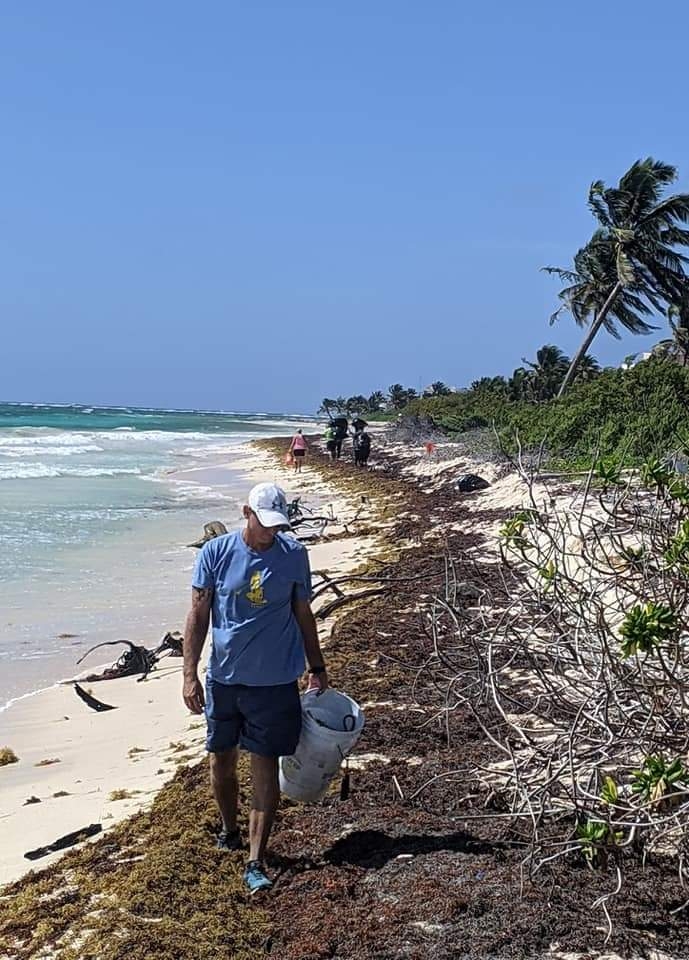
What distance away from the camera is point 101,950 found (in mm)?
3318

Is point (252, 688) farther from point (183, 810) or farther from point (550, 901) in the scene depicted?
point (550, 901)

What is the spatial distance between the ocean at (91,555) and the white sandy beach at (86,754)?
0.60m

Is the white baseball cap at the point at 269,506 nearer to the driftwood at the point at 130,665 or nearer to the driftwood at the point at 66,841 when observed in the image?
the driftwood at the point at 66,841

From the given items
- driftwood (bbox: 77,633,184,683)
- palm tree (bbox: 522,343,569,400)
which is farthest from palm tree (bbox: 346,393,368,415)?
driftwood (bbox: 77,633,184,683)

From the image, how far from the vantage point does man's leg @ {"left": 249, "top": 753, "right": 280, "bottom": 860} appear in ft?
12.7

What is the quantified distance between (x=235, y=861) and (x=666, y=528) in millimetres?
2221

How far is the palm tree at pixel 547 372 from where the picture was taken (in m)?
42.1

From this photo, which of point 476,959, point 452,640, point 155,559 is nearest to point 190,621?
point 476,959

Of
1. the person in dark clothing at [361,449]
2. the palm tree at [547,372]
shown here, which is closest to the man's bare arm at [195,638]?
the person in dark clothing at [361,449]

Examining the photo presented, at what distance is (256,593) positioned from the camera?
397 centimetres

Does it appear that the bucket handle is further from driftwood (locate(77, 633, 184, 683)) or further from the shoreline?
driftwood (locate(77, 633, 184, 683))

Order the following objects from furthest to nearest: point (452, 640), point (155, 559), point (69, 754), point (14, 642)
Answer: point (155, 559) → point (14, 642) → point (452, 640) → point (69, 754)

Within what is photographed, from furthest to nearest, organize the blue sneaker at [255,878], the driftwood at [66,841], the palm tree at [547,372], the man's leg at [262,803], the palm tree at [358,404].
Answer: the palm tree at [358,404] → the palm tree at [547,372] → the driftwood at [66,841] → the man's leg at [262,803] → the blue sneaker at [255,878]

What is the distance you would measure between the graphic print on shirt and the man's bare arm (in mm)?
198
